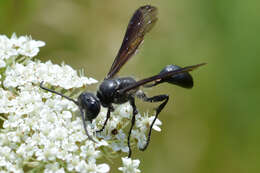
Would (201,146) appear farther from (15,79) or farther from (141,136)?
(15,79)

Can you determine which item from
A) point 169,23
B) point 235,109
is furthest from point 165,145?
point 169,23

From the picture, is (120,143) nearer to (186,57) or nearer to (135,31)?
(135,31)

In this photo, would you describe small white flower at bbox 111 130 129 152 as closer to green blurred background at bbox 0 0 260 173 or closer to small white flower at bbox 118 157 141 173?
small white flower at bbox 118 157 141 173

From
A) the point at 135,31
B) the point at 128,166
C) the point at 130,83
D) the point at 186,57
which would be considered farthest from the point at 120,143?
the point at 186,57

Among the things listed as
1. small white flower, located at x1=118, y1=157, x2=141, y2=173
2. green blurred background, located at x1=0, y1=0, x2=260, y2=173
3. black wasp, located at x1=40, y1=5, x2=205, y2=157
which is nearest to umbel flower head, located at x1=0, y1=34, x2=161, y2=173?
small white flower, located at x1=118, y1=157, x2=141, y2=173

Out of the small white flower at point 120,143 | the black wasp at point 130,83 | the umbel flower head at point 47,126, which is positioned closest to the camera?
the umbel flower head at point 47,126

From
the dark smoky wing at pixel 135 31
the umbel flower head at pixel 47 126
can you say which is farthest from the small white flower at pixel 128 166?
the dark smoky wing at pixel 135 31

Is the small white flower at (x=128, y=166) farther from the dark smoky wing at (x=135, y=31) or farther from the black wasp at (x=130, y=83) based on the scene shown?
the dark smoky wing at (x=135, y=31)
